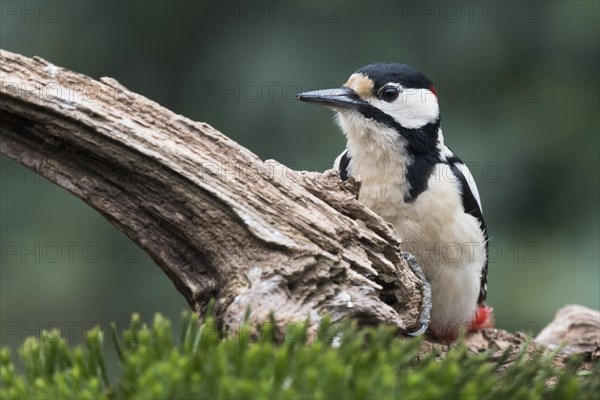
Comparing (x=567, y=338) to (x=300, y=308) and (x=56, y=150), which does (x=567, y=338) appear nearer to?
(x=300, y=308)

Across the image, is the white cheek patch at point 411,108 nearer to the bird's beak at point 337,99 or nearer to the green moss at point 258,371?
the bird's beak at point 337,99

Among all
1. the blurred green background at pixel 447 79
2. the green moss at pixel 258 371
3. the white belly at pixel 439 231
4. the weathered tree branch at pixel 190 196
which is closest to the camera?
the green moss at pixel 258 371

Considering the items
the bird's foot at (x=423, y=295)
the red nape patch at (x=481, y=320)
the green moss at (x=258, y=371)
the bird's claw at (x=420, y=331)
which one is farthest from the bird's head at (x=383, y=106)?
the green moss at (x=258, y=371)

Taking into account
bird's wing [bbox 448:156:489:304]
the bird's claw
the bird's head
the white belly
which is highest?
the bird's head

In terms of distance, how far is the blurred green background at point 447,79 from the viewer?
5027 millimetres

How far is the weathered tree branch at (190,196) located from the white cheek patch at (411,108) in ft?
2.94

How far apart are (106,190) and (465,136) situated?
9.09 ft

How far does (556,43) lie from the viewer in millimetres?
5164

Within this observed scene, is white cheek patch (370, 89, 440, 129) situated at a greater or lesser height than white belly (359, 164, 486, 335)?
greater

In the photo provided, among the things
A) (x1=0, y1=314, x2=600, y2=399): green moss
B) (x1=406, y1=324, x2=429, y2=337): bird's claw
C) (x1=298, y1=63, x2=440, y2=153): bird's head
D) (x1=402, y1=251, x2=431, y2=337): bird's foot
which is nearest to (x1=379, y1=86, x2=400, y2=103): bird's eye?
(x1=298, y1=63, x2=440, y2=153): bird's head

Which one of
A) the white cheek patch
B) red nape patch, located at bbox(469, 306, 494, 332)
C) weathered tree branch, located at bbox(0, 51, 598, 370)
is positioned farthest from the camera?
red nape patch, located at bbox(469, 306, 494, 332)

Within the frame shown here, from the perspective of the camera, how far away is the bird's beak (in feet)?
11.7

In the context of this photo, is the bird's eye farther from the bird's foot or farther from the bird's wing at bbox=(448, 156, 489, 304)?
the bird's foot

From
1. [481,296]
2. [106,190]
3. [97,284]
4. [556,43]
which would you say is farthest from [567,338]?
[97,284]
